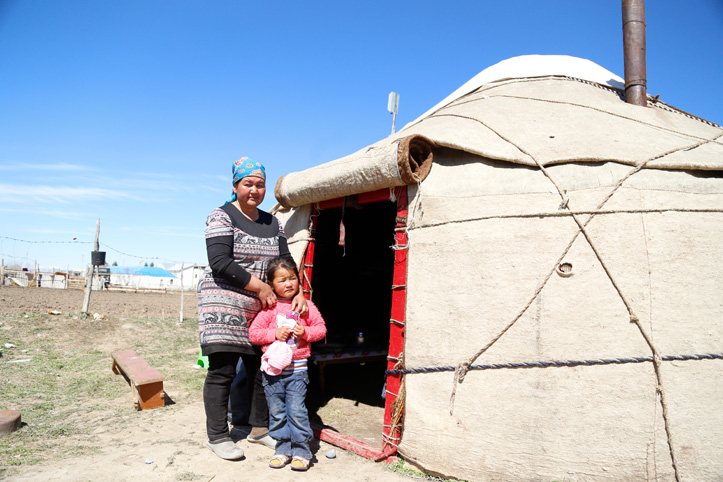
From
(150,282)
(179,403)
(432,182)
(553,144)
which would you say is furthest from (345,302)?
(150,282)

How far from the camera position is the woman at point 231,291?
9.98ft

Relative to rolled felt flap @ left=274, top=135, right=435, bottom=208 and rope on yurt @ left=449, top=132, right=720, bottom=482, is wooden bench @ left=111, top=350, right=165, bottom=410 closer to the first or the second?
rolled felt flap @ left=274, top=135, right=435, bottom=208

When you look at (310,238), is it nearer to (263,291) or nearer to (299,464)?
(263,291)

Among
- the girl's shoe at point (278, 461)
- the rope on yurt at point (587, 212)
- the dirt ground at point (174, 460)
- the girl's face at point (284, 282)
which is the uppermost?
the rope on yurt at point (587, 212)

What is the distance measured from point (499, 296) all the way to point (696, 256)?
1.15m

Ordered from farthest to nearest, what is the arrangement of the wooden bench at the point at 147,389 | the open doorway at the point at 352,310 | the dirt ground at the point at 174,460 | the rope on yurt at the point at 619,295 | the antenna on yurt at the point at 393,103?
the antenna on yurt at the point at 393,103
the open doorway at the point at 352,310
the wooden bench at the point at 147,389
the dirt ground at the point at 174,460
the rope on yurt at the point at 619,295

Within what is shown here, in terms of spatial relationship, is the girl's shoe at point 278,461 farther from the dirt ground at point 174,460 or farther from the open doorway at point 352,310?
the open doorway at point 352,310

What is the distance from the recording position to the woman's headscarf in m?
3.23

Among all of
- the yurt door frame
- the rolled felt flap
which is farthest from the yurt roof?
the yurt door frame

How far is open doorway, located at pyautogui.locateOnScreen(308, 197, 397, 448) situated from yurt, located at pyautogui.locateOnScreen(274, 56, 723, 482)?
961 mm

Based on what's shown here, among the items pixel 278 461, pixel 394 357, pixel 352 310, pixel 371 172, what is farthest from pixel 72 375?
pixel 371 172

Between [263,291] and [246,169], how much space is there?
0.85 m

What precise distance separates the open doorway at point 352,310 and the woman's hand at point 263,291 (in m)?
1.07

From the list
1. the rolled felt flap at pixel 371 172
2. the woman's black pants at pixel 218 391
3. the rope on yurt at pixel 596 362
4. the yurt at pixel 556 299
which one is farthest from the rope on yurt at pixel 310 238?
the rope on yurt at pixel 596 362
